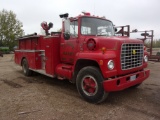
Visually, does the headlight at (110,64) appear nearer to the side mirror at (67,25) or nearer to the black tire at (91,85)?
the black tire at (91,85)

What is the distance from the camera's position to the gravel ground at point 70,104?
4.32 meters

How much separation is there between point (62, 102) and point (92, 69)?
1.27 metres

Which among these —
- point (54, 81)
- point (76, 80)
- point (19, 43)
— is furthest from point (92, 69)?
point (19, 43)

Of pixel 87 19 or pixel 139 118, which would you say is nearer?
pixel 139 118

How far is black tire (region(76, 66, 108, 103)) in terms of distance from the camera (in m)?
4.87

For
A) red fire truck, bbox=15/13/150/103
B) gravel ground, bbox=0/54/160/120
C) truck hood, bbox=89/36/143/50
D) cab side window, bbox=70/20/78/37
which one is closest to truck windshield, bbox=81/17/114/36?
red fire truck, bbox=15/13/150/103

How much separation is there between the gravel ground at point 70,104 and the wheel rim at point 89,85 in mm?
314

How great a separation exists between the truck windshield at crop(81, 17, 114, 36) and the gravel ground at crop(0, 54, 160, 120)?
199 cm

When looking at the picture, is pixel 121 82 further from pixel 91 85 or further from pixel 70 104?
pixel 70 104

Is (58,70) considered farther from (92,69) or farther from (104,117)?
(104,117)

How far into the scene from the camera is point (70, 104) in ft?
16.6

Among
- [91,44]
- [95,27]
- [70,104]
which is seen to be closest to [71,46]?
[95,27]

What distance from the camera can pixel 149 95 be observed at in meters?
5.76

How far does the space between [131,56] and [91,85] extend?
1354 millimetres
